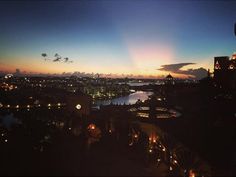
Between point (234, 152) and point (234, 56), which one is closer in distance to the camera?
point (234, 152)

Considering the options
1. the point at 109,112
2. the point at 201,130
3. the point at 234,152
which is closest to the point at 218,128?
the point at 201,130

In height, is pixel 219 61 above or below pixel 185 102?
above

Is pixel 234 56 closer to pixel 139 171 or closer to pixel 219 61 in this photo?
pixel 219 61

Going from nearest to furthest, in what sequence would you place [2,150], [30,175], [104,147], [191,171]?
[30,175] < [191,171] < [2,150] < [104,147]

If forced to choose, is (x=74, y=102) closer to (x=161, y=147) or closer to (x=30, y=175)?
(x=161, y=147)

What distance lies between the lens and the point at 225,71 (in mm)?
57219

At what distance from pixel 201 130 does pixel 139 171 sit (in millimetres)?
10303

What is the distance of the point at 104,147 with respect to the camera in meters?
24.2

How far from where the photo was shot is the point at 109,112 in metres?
37.7

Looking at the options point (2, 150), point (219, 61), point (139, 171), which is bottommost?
point (139, 171)

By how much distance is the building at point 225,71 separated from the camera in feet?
178

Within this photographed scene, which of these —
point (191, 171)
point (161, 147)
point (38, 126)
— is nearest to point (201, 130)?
point (161, 147)

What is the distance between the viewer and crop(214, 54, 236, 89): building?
54.2 meters

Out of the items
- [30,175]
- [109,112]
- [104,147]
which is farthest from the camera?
[109,112]
